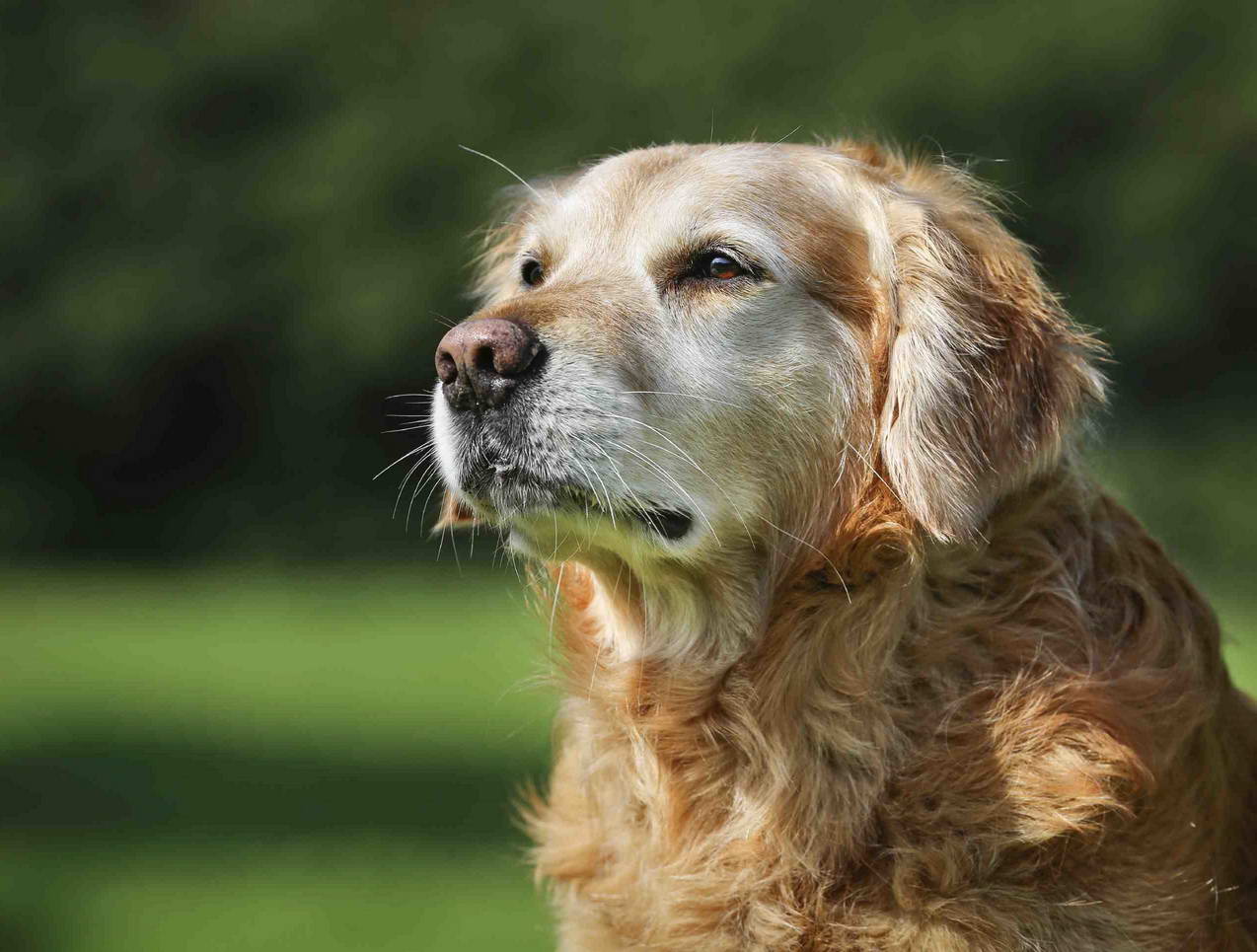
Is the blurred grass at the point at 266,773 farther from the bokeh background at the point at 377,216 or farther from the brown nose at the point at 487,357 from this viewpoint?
the bokeh background at the point at 377,216

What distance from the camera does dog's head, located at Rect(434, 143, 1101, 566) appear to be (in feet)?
10.4

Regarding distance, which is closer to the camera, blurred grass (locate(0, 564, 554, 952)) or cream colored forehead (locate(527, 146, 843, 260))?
cream colored forehead (locate(527, 146, 843, 260))

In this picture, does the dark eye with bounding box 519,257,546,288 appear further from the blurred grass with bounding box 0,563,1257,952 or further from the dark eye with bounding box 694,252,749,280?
the blurred grass with bounding box 0,563,1257,952

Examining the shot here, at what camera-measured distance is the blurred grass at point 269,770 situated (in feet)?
20.3

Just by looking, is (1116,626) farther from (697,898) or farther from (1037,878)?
(697,898)

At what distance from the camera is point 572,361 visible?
3.14 meters

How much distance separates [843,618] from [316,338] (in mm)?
15611

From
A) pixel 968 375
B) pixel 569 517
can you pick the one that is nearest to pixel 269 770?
pixel 569 517

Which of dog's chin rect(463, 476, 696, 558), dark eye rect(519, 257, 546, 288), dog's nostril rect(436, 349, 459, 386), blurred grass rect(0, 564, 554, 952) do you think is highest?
dark eye rect(519, 257, 546, 288)

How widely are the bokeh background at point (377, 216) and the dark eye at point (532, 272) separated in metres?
10.3

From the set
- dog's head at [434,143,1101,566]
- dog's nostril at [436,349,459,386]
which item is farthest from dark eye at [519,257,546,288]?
dog's nostril at [436,349,459,386]

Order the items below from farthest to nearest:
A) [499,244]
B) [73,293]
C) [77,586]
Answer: [73,293]
[77,586]
[499,244]

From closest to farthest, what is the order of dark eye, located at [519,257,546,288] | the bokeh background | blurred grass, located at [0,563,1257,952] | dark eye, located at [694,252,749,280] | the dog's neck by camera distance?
the dog's neck, dark eye, located at [694,252,749,280], dark eye, located at [519,257,546,288], blurred grass, located at [0,563,1257,952], the bokeh background

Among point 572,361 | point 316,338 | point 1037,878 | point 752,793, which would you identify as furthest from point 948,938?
point 316,338
